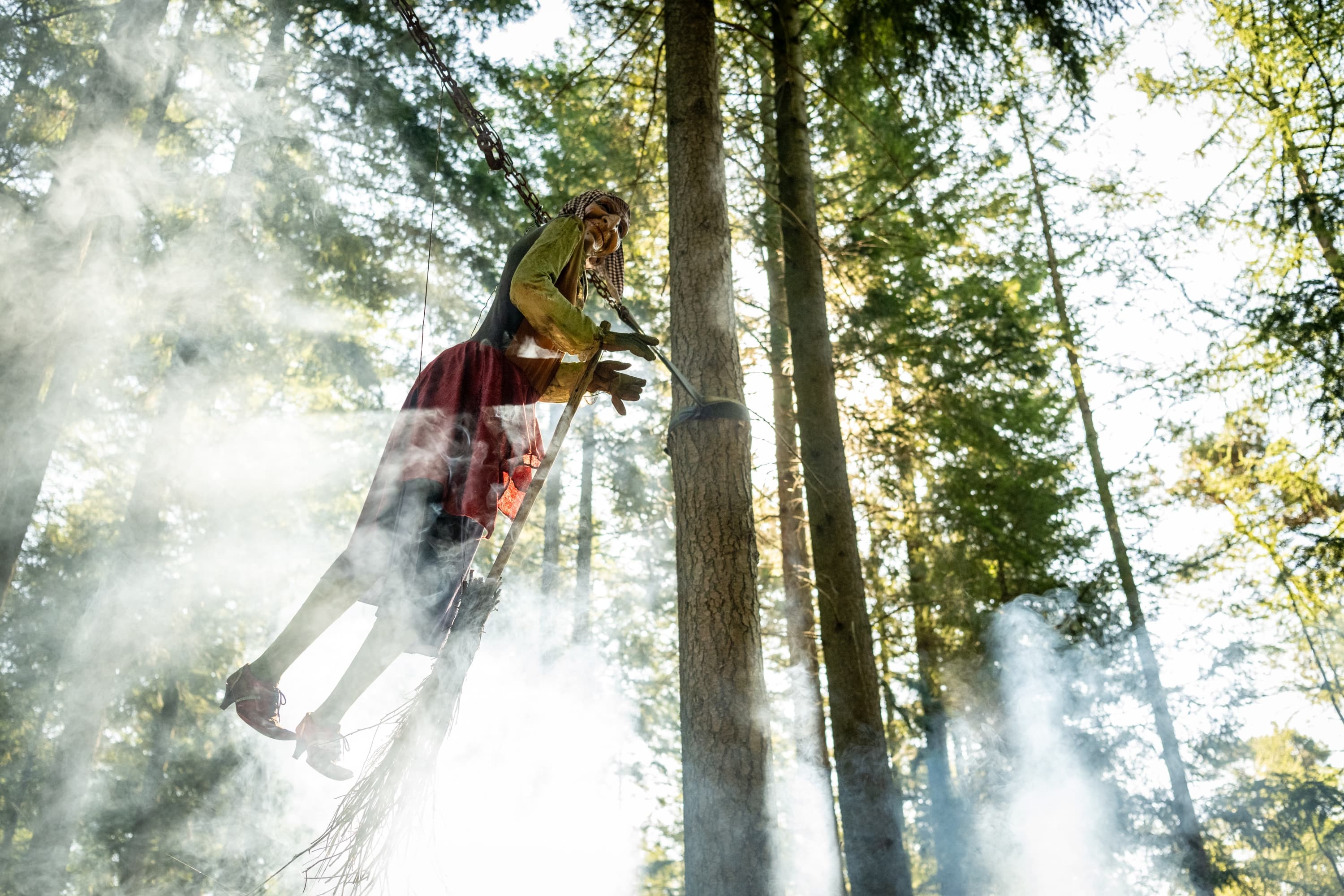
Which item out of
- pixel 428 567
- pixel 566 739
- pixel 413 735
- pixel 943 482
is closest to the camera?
pixel 413 735

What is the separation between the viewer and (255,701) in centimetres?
250

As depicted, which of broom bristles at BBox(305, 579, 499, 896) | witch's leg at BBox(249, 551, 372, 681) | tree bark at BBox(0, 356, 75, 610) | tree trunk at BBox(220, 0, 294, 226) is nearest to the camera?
broom bristles at BBox(305, 579, 499, 896)

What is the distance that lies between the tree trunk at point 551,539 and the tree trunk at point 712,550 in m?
9.73

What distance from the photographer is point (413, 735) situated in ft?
8.31

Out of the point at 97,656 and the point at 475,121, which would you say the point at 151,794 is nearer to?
the point at 97,656

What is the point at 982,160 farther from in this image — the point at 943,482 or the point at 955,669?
the point at 955,669

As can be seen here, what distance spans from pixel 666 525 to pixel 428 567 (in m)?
10.5

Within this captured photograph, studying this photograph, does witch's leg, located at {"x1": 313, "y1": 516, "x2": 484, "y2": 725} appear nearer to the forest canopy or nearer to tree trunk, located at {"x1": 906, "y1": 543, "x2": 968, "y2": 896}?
the forest canopy

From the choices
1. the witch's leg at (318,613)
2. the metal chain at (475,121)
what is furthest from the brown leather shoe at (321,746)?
the metal chain at (475,121)

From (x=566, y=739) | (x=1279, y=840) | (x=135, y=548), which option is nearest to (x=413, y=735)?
(x=135, y=548)

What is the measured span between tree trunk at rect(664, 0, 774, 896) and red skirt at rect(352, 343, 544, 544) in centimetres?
68

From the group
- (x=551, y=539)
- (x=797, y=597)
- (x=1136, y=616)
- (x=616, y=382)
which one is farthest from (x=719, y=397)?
(x=551, y=539)

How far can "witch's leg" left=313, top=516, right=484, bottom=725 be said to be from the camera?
2.67 metres

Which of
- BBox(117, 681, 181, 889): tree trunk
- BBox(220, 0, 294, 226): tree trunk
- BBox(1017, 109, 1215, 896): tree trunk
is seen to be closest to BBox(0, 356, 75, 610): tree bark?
BBox(117, 681, 181, 889): tree trunk
